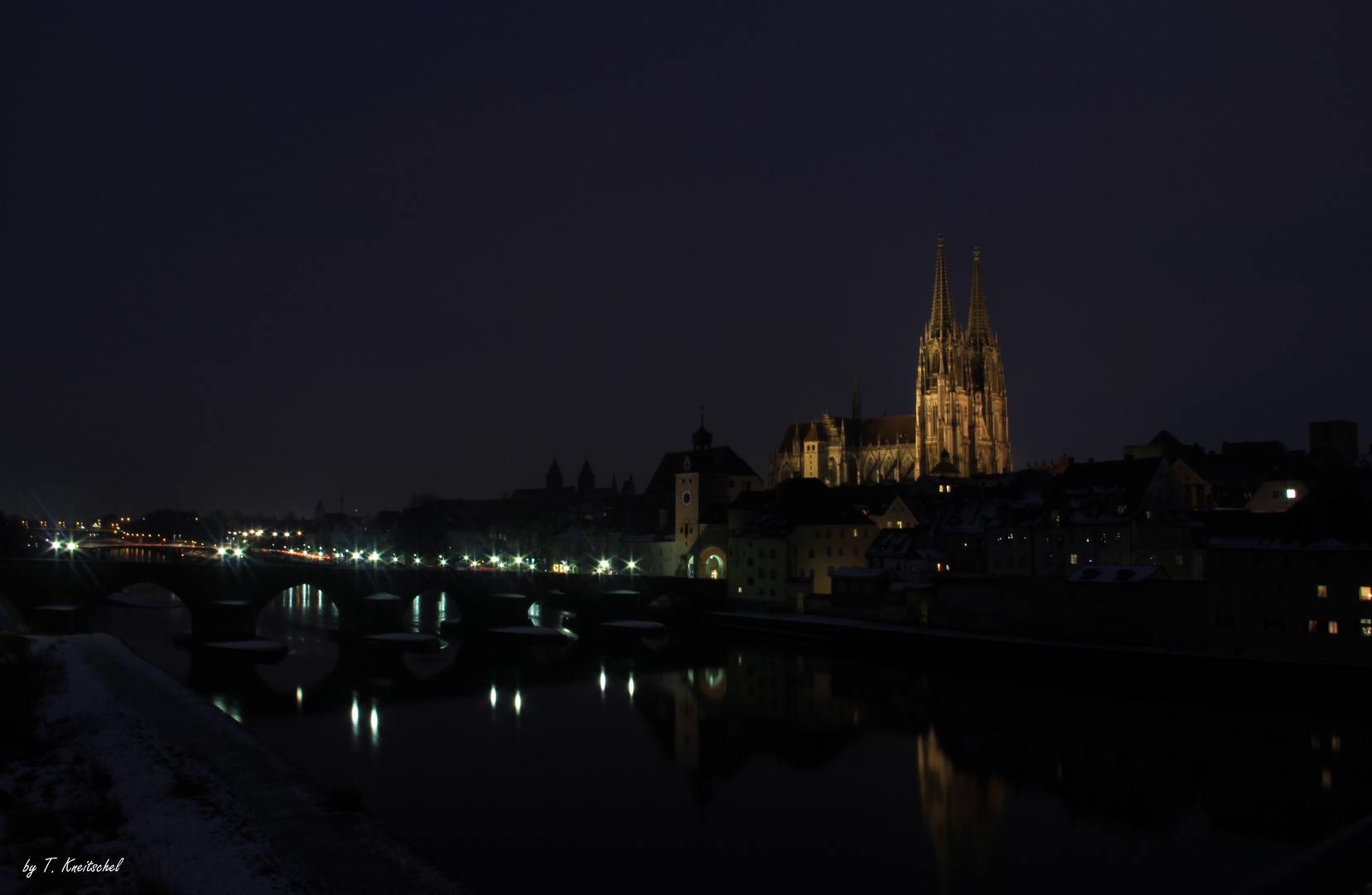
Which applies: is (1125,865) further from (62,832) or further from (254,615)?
(254,615)

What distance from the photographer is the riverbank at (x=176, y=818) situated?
1762 centimetres

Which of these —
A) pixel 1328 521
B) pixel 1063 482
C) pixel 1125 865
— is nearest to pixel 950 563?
pixel 1063 482

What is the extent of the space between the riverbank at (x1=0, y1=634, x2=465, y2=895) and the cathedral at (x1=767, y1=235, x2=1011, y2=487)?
376 ft

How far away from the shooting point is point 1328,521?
4062 centimetres

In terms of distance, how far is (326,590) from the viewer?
60.3 m

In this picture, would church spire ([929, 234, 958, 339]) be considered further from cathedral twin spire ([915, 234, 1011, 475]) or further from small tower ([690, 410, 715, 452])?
small tower ([690, 410, 715, 452])

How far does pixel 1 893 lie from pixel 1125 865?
2277cm

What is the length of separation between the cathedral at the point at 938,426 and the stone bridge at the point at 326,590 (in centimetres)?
6759

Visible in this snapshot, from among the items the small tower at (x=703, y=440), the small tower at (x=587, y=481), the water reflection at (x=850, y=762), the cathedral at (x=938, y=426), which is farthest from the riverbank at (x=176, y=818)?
the small tower at (x=587, y=481)

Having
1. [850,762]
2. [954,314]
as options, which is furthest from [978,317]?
[850,762]

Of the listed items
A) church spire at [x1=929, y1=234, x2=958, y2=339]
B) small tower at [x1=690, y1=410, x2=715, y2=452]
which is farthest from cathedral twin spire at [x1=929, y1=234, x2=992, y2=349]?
small tower at [x1=690, y1=410, x2=715, y2=452]

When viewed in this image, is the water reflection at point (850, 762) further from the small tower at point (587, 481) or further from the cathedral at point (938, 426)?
the small tower at point (587, 481)

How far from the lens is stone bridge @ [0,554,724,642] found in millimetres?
49906

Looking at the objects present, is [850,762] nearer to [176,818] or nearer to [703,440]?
[176,818]
